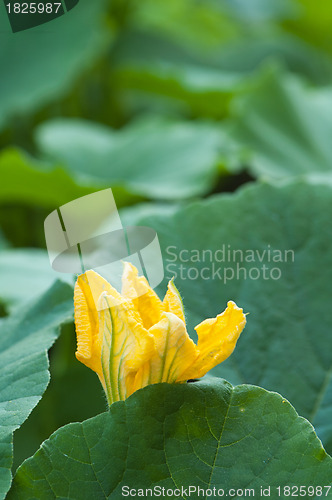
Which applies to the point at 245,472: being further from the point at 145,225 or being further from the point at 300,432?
the point at 145,225

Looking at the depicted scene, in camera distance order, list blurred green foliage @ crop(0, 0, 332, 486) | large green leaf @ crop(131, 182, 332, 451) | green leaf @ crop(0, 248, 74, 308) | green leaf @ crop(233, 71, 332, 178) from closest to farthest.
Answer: large green leaf @ crop(131, 182, 332, 451) < green leaf @ crop(0, 248, 74, 308) < blurred green foliage @ crop(0, 0, 332, 486) < green leaf @ crop(233, 71, 332, 178)

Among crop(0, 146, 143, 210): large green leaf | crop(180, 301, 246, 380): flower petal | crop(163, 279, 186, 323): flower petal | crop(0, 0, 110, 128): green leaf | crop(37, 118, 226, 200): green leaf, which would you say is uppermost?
crop(163, 279, 186, 323): flower petal

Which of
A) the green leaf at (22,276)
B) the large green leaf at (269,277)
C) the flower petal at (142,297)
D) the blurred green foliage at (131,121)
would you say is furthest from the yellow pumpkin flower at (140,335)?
the green leaf at (22,276)

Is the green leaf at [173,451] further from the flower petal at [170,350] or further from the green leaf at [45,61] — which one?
the green leaf at [45,61]

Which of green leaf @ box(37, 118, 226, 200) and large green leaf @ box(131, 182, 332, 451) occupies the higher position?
large green leaf @ box(131, 182, 332, 451)

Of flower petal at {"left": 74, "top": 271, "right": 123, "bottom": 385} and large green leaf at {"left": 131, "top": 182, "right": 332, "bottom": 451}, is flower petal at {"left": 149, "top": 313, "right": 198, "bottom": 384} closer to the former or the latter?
flower petal at {"left": 74, "top": 271, "right": 123, "bottom": 385}

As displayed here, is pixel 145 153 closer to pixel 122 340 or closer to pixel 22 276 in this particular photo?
pixel 22 276

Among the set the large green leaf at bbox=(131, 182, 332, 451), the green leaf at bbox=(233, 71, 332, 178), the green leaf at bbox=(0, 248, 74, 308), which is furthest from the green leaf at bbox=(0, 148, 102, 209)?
the large green leaf at bbox=(131, 182, 332, 451)
